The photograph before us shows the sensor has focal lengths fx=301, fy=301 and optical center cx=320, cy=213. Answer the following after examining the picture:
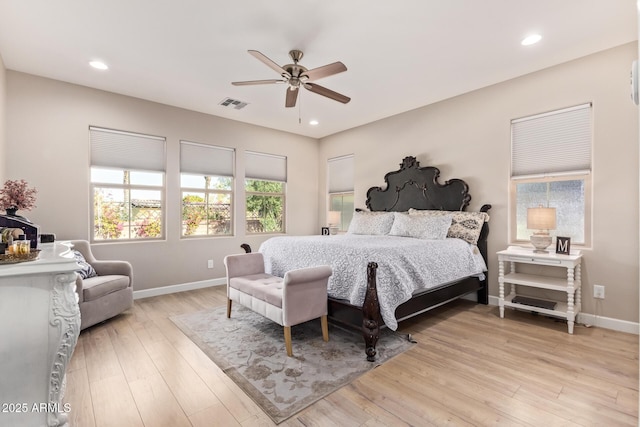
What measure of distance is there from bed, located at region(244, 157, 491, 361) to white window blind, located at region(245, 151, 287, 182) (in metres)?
1.89

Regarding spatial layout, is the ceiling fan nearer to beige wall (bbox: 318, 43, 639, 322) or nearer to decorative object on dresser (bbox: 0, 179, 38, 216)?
decorative object on dresser (bbox: 0, 179, 38, 216)

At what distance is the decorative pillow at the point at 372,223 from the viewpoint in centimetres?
440

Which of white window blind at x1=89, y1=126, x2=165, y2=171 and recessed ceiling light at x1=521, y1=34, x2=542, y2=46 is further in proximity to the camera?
white window blind at x1=89, y1=126, x2=165, y2=171

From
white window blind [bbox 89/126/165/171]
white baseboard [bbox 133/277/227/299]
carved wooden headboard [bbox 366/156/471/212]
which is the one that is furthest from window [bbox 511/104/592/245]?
white window blind [bbox 89/126/165/171]

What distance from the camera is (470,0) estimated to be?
2.32m

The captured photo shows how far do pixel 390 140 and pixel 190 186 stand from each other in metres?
3.38

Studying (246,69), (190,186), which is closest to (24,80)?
(190,186)

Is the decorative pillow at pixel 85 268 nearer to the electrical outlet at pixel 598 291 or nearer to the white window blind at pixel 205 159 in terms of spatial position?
the white window blind at pixel 205 159

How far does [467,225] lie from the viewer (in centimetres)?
385

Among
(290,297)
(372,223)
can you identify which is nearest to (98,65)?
(290,297)

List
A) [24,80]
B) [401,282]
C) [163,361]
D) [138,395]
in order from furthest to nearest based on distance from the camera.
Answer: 1. [24,80]
2. [401,282]
3. [163,361]
4. [138,395]

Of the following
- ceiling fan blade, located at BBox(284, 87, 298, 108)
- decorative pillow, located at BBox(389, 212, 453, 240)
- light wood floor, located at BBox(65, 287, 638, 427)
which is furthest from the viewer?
decorative pillow, located at BBox(389, 212, 453, 240)

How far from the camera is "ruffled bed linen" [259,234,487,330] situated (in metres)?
2.56

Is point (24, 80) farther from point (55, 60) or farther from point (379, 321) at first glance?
point (379, 321)
